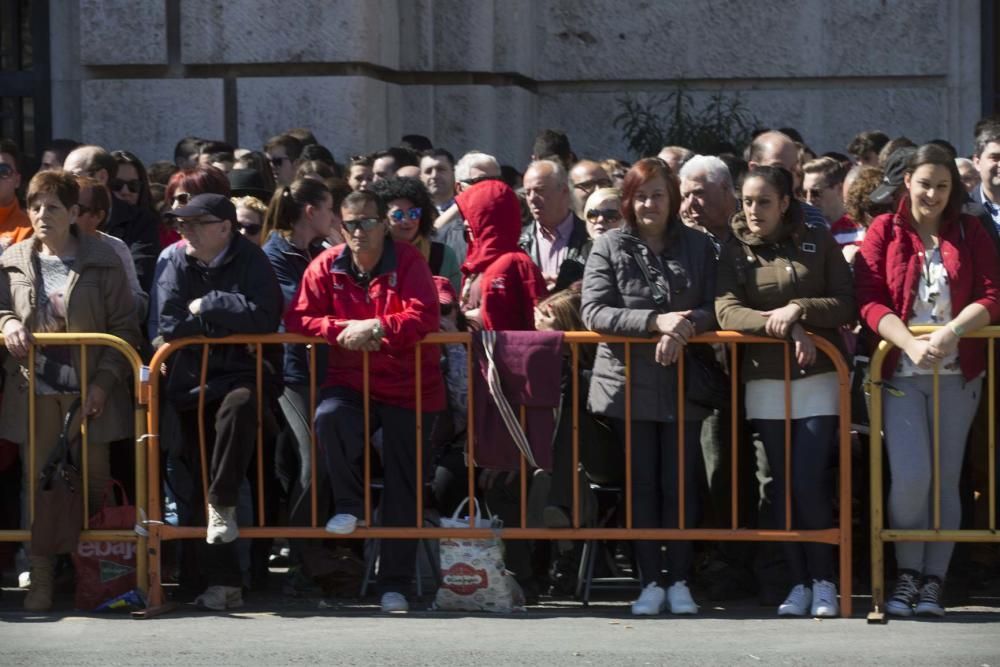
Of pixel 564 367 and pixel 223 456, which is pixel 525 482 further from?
pixel 223 456

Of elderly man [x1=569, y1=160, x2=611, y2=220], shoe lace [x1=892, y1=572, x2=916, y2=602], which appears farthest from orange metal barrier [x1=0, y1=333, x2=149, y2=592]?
shoe lace [x1=892, y1=572, x2=916, y2=602]

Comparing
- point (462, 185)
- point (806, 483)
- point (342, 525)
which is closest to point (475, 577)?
point (342, 525)

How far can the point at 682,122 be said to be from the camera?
46.8 ft

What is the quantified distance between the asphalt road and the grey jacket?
924 millimetres

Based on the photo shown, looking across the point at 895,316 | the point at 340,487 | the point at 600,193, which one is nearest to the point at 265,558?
the point at 340,487

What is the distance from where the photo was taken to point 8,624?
805 cm

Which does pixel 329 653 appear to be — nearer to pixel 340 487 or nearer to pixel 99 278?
pixel 340 487

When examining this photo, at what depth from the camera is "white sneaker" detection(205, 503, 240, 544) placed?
8141 millimetres

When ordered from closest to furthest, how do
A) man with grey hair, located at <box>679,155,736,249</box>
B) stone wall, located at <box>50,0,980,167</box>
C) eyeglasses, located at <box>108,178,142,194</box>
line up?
1. man with grey hair, located at <box>679,155,736,249</box>
2. eyeglasses, located at <box>108,178,142,194</box>
3. stone wall, located at <box>50,0,980,167</box>

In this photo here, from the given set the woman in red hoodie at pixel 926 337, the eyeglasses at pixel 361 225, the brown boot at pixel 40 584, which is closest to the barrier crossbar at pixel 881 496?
the woman in red hoodie at pixel 926 337

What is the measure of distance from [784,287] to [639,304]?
0.62m

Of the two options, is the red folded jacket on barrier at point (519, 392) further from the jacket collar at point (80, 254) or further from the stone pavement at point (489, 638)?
the jacket collar at point (80, 254)

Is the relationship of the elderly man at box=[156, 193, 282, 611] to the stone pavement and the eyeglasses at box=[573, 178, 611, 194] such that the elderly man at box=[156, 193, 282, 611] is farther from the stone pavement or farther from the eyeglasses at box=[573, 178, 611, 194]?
the eyeglasses at box=[573, 178, 611, 194]

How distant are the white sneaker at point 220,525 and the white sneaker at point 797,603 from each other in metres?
2.39
